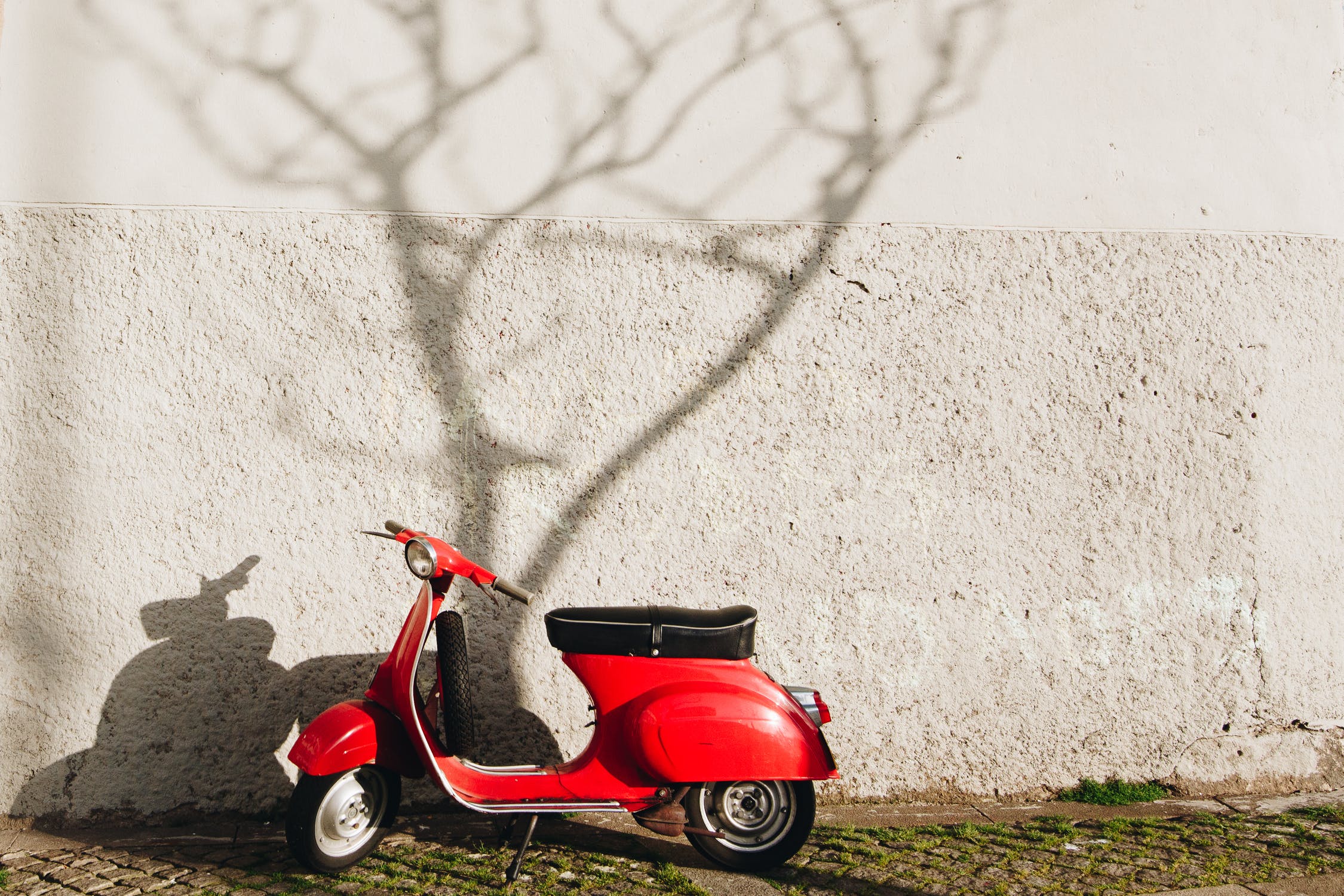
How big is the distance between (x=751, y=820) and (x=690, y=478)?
1.37m

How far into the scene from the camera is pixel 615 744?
3.18 metres

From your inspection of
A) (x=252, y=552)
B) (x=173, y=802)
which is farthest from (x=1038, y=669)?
(x=173, y=802)

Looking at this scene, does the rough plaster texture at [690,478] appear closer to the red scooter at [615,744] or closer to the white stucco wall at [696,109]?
the white stucco wall at [696,109]

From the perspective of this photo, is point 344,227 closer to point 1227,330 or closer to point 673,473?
point 673,473

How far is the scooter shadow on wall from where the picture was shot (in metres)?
3.63

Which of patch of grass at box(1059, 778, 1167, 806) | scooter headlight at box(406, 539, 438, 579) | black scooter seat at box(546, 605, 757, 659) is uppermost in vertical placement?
scooter headlight at box(406, 539, 438, 579)

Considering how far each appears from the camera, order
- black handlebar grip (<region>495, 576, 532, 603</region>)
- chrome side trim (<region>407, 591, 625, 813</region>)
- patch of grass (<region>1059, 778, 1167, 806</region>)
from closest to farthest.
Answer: black handlebar grip (<region>495, 576, 532, 603</region>) < chrome side trim (<region>407, 591, 625, 813</region>) < patch of grass (<region>1059, 778, 1167, 806</region>)

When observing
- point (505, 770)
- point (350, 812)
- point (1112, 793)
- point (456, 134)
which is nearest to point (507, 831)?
point (505, 770)

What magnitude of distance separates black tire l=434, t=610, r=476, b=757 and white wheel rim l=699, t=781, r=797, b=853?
87 centimetres

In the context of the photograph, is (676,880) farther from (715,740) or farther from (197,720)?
(197,720)

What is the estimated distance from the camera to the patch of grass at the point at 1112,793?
388 cm

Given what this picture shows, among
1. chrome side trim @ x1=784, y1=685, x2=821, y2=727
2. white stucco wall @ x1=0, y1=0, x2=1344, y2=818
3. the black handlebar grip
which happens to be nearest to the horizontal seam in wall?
white stucco wall @ x1=0, y1=0, x2=1344, y2=818

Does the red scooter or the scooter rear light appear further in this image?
the scooter rear light

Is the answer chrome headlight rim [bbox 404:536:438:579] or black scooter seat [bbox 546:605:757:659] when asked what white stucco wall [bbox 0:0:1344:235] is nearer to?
chrome headlight rim [bbox 404:536:438:579]
